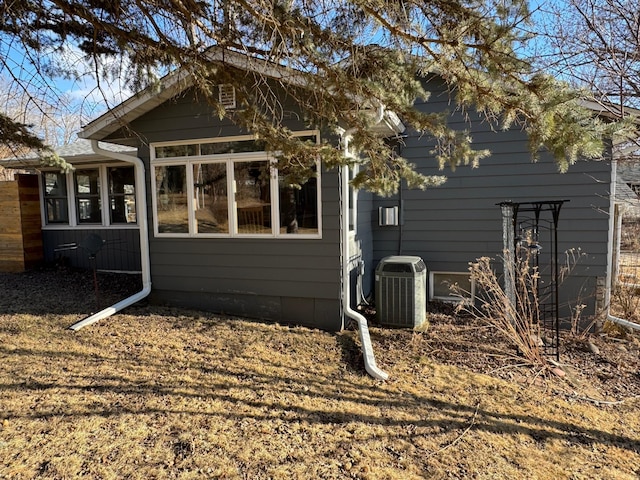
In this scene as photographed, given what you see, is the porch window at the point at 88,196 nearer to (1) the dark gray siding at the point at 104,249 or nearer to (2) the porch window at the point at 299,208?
(1) the dark gray siding at the point at 104,249

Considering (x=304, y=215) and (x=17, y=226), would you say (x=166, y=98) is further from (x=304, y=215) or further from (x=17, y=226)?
(x=17, y=226)

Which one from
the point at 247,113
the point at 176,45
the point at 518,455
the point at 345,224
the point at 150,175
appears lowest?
the point at 518,455

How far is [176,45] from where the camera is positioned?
12.1ft

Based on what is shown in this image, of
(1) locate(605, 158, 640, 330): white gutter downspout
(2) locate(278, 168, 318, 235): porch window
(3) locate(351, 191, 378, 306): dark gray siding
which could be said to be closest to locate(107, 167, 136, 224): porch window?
(2) locate(278, 168, 318, 235): porch window

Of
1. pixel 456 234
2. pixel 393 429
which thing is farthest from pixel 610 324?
pixel 393 429

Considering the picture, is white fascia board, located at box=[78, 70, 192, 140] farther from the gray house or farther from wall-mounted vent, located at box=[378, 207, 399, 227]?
wall-mounted vent, located at box=[378, 207, 399, 227]

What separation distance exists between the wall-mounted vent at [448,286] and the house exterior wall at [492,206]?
18 cm

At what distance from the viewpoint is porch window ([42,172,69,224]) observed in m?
8.66

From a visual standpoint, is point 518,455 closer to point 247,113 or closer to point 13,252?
point 247,113

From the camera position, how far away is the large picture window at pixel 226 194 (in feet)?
16.4

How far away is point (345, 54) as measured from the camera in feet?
11.2

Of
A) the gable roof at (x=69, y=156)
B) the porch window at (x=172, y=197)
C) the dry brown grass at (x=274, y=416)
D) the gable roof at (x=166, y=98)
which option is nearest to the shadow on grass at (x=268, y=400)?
the dry brown grass at (x=274, y=416)

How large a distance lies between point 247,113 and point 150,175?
2.51 m

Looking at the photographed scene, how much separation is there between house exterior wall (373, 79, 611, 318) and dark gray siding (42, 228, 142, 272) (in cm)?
515
